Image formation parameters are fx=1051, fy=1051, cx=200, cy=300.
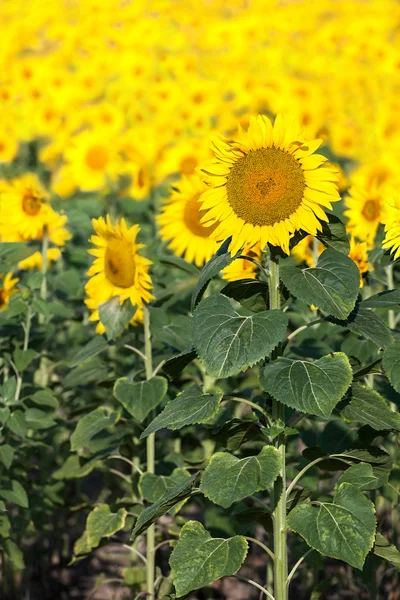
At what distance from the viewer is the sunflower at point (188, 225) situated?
12.2 feet

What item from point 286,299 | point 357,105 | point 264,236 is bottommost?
point 357,105

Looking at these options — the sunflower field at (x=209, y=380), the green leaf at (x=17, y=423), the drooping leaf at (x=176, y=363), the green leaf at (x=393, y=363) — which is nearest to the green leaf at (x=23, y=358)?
the sunflower field at (x=209, y=380)

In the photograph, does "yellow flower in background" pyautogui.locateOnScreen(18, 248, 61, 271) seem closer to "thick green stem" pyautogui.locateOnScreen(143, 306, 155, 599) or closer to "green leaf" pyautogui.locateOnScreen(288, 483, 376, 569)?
"thick green stem" pyautogui.locateOnScreen(143, 306, 155, 599)

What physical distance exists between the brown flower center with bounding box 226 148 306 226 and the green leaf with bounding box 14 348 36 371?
3.72ft

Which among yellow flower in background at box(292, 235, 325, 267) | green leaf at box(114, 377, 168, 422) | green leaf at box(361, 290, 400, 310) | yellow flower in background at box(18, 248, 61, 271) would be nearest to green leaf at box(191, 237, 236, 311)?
green leaf at box(361, 290, 400, 310)

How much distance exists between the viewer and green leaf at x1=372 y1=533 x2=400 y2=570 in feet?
7.75

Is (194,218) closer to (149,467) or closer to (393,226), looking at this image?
(149,467)

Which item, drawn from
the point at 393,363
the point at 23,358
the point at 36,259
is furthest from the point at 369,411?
the point at 36,259

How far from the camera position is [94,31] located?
10.5 m

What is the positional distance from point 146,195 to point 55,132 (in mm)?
3280

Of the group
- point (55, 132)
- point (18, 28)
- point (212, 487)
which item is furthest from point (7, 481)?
point (18, 28)

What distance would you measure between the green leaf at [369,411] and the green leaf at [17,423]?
1.12 meters

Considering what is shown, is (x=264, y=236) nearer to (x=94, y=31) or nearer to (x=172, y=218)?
(x=172, y=218)

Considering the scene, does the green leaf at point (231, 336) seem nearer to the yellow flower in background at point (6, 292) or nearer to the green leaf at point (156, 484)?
the green leaf at point (156, 484)
